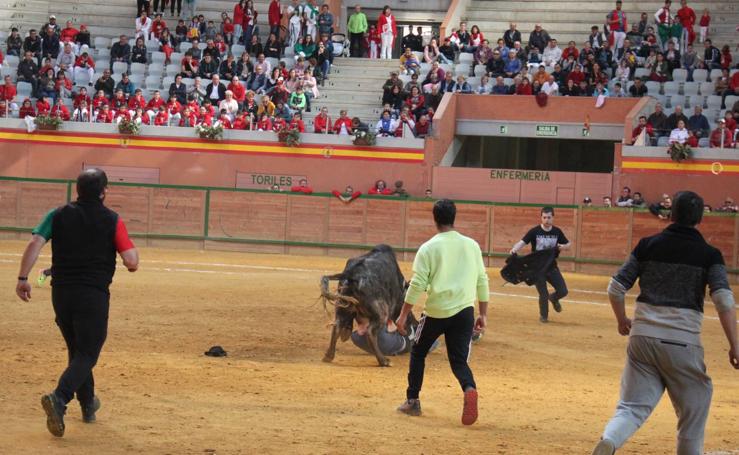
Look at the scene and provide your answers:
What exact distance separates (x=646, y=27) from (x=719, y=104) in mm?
4549

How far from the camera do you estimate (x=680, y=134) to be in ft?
100

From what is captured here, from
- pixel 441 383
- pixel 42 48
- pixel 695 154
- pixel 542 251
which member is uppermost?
pixel 42 48

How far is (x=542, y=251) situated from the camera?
17781 mm

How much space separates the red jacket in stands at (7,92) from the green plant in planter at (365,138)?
10719 mm

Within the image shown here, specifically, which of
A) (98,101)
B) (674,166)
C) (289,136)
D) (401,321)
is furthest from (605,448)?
(98,101)

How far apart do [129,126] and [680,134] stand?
15601mm

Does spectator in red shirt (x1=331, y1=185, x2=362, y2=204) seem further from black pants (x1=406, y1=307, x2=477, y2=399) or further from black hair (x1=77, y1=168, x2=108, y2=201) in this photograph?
black hair (x1=77, y1=168, x2=108, y2=201)

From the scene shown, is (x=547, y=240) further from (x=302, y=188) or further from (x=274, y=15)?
(x=274, y=15)

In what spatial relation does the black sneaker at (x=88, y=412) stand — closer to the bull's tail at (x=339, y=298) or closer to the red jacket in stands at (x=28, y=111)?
the bull's tail at (x=339, y=298)

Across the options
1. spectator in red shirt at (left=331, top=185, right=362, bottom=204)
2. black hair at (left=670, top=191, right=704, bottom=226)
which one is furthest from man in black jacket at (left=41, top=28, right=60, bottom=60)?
black hair at (left=670, top=191, right=704, bottom=226)

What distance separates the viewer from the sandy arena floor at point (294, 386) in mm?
8727

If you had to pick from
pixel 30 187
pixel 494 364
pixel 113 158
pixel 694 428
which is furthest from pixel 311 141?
pixel 694 428

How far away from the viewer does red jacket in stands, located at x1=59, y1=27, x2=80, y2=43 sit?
3798cm

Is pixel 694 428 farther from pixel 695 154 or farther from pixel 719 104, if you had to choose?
pixel 719 104
